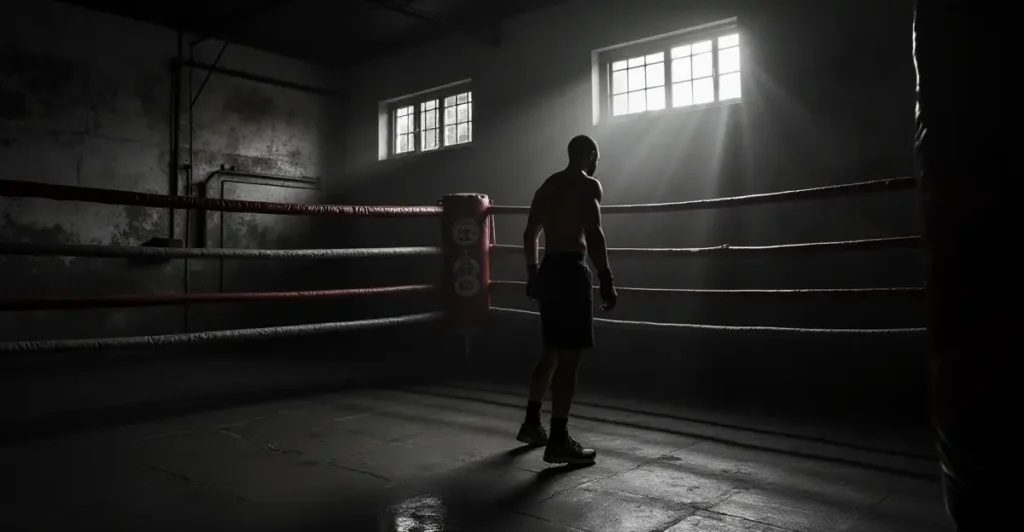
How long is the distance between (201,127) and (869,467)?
23.9 feet

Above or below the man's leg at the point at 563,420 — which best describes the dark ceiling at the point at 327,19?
above

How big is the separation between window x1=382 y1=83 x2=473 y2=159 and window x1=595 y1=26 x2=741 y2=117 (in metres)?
1.81

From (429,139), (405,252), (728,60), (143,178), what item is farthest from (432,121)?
(405,252)

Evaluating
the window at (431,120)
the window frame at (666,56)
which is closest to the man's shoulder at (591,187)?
the window frame at (666,56)

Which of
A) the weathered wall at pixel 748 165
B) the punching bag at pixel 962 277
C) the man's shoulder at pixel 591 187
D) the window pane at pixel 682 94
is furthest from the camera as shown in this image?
the window pane at pixel 682 94

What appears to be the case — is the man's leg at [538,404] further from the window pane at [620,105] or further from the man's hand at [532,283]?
the window pane at [620,105]

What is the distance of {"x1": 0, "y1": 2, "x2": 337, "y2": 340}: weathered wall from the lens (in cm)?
616

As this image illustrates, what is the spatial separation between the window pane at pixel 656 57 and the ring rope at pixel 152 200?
288cm

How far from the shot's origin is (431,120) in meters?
7.73

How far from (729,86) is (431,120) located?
3641mm

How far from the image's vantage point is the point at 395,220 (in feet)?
25.3

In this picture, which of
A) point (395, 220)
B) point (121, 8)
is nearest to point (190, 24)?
Answer: point (121, 8)

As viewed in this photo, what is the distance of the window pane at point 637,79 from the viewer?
589 cm

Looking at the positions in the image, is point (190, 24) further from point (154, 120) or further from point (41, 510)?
point (41, 510)
